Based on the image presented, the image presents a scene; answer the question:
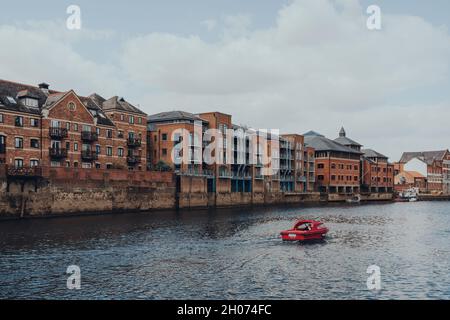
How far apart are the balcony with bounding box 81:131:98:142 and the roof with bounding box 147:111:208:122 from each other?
2468 cm

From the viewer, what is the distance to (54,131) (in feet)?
261

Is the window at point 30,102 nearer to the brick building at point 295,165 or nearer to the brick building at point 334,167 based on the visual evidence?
the brick building at point 295,165

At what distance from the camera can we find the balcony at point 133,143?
96800mm

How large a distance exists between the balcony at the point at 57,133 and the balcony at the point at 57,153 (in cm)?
218

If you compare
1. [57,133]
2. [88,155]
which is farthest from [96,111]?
[57,133]

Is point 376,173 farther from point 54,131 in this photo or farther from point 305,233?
point 305,233

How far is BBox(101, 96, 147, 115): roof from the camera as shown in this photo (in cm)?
9588

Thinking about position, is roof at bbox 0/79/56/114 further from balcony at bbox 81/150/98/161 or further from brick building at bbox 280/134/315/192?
brick building at bbox 280/134/315/192

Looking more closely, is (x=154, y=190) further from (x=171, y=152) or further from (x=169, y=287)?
(x=169, y=287)

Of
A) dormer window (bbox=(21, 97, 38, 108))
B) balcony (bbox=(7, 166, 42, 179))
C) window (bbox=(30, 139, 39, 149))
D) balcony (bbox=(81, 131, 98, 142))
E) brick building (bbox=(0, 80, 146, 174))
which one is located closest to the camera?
balcony (bbox=(7, 166, 42, 179))

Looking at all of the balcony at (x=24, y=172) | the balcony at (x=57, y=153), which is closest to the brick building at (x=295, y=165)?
the balcony at (x=57, y=153)

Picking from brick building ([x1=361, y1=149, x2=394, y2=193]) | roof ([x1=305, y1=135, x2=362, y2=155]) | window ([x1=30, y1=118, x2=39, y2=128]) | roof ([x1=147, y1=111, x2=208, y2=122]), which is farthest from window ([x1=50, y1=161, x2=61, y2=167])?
brick building ([x1=361, y1=149, x2=394, y2=193])

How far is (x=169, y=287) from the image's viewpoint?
30.0 m

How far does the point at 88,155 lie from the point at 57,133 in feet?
25.4
